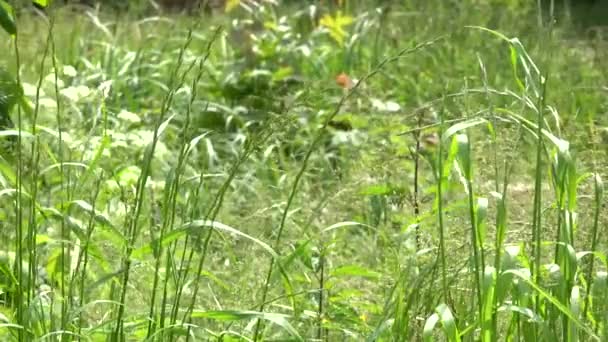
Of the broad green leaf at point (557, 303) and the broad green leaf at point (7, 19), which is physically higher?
the broad green leaf at point (7, 19)

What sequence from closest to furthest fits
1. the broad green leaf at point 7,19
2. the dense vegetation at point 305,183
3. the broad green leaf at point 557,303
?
the broad green leaf at point 557,303 → the dense vegetation at point 305,183 → the broad green leaf at point 7,19

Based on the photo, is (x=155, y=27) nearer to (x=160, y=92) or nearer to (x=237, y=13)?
(x=237, y=13)

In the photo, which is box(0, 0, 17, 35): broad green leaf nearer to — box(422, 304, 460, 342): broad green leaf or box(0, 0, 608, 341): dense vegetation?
box(0, 0, 608, 341): dense vegetation

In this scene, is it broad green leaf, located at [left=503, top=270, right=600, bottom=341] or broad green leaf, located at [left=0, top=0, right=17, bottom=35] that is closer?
broad green leaf, located at [left=503, top=270, right=600, bottom=341]

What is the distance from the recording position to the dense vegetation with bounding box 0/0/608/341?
2.33 meters

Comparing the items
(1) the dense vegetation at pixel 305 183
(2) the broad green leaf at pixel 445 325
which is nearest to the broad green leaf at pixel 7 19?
(1) the dense vegetation at pixel 305 183

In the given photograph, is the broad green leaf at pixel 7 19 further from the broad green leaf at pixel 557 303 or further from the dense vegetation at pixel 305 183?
the broad green leaf at pixel 557 303

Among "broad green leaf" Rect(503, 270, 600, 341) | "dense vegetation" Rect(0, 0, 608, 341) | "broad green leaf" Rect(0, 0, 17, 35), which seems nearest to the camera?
"broad green leaf" Rect(503, 270, 600, 341)

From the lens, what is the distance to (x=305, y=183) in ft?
15.8

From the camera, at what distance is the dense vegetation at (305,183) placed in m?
2.33

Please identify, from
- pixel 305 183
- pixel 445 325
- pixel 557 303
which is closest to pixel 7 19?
pixel 445 325

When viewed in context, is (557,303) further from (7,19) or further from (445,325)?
(7,19)

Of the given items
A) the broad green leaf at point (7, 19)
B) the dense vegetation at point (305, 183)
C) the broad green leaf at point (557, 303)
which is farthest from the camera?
the broad green leaf at point (7, 19)

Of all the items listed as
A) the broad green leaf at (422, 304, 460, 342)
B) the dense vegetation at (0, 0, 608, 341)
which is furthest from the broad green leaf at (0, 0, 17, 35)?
the broad green leaf at (422, 304, 460, 342)
